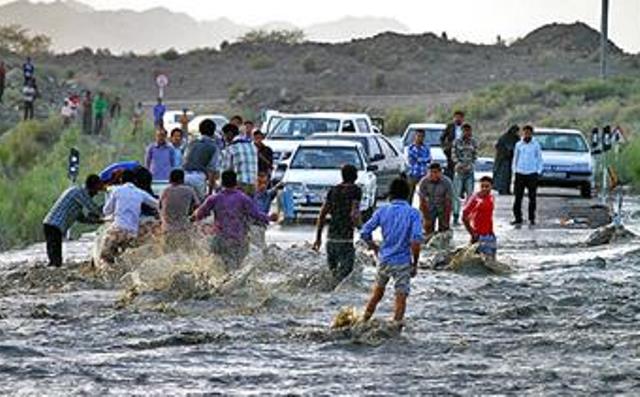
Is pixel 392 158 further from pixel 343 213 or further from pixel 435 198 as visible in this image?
pixel 343 213

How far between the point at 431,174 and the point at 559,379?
1019cm

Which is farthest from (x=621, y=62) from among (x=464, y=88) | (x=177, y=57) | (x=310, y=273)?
(x=310, y=273)

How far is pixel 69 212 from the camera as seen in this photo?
72.6 ft

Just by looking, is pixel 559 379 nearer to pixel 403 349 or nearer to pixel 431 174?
pixel 403 349

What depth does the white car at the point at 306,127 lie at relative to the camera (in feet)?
122

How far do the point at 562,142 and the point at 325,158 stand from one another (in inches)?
395

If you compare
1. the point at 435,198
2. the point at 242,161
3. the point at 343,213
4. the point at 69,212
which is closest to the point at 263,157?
the point at 242,161

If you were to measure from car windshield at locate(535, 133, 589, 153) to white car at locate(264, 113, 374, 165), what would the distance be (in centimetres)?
389

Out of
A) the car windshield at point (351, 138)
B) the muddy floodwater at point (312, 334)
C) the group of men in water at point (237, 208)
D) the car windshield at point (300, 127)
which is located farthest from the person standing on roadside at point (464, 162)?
the car windshield at point (300, 127)

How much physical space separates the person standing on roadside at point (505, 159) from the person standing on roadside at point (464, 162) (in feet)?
16.9

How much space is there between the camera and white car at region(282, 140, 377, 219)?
30234 millimetres

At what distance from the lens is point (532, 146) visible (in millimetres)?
30203

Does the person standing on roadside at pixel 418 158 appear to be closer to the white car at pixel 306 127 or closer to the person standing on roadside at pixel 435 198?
the person standing on roadside at pixel 435 198

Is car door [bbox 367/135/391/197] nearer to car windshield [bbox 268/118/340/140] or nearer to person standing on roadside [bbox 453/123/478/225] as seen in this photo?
person standing on roadside [bbox 453/123/478/225]
